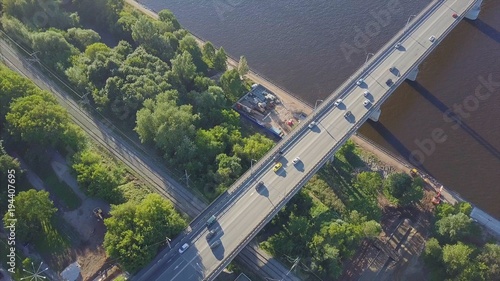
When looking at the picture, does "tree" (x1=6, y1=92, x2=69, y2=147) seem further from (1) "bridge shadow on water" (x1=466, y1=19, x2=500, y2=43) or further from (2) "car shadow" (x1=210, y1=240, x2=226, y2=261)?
(1) "bridge shadow on water" (x1=466, y1=19, x2=500, y2=43)

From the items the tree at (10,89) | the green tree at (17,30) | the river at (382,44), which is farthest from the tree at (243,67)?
the green tree at (17,30)

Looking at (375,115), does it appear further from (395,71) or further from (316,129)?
(316,129)

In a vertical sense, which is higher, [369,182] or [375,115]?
[375,115]

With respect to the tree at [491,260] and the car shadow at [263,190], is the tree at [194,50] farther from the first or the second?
the tree at [491,260]

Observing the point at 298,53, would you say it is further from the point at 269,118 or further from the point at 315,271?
the point at 315,271

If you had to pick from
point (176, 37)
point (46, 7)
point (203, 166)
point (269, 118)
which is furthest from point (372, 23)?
point (46, 7)

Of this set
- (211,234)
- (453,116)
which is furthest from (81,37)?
(453,116)
